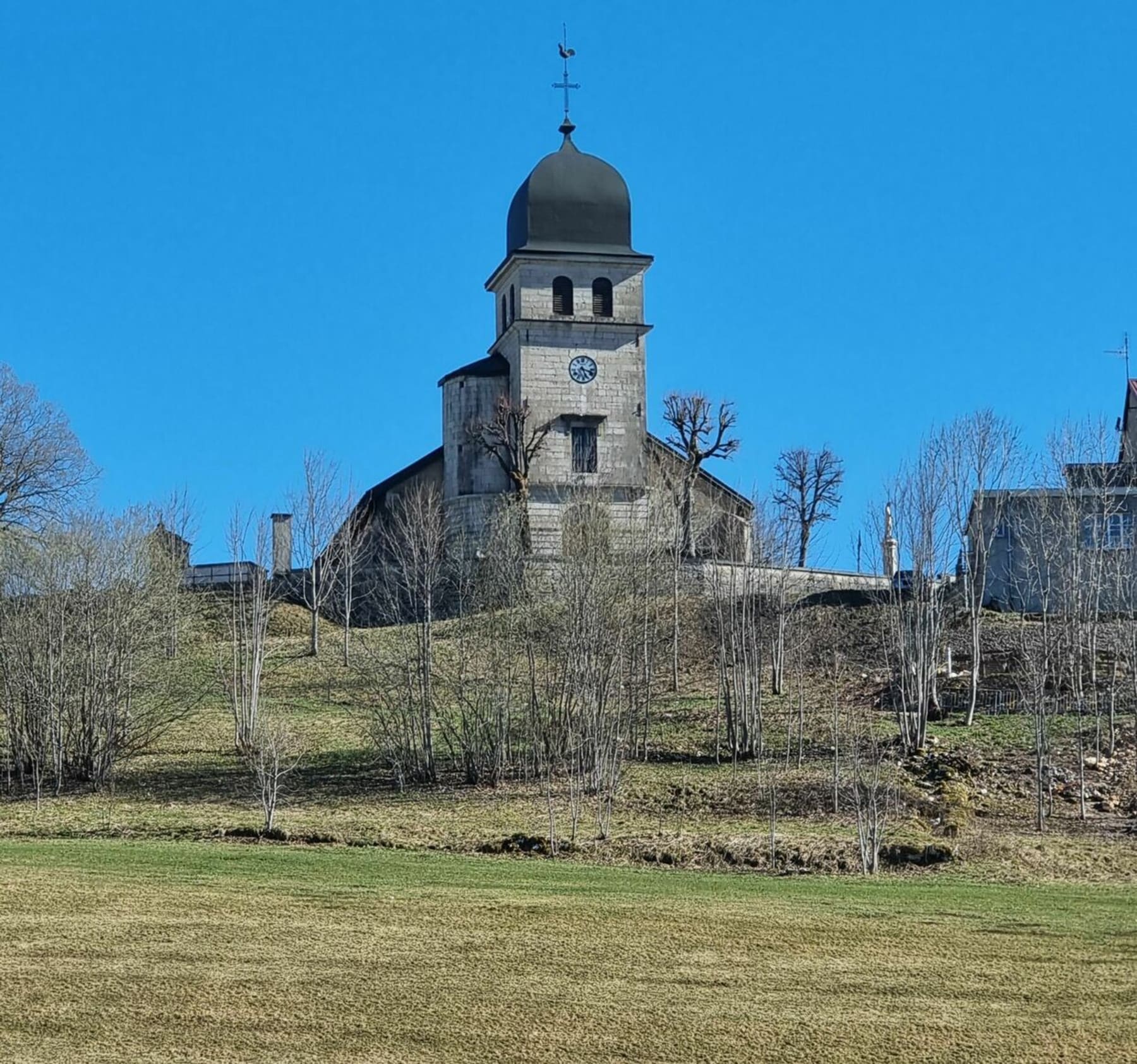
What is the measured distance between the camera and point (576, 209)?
195 ft

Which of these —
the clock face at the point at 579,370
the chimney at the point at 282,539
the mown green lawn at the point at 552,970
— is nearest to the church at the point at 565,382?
the clock face at the point at 579,370

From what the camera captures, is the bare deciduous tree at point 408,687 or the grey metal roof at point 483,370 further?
the grey metal roof at point 483,370

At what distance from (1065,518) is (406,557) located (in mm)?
17931

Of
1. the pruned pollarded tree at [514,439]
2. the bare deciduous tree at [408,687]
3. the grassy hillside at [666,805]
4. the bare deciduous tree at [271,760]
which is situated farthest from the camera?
the pruned pollarded tree at [514,439]

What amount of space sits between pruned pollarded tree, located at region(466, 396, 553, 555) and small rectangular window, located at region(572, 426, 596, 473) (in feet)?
2.97

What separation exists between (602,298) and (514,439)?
224 inches

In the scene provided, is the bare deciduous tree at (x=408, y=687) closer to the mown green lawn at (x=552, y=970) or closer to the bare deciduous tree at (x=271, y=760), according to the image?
the bare deciduous tree at (x=271, y=760)

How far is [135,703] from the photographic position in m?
36.7

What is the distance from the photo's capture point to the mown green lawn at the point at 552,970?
12.2 m

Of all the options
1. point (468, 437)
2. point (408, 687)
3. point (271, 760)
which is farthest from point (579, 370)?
point (271, 760)

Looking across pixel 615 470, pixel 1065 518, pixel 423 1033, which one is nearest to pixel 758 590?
pixel 1065 518

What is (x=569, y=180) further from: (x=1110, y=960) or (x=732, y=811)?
(x=1110, y=960)

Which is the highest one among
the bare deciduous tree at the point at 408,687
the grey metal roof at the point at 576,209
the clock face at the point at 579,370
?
the grey metal roof at the point at 576,209

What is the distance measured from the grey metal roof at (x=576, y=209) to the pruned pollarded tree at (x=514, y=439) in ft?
18.6
